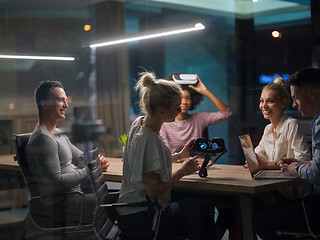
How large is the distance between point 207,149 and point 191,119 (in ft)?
3.32

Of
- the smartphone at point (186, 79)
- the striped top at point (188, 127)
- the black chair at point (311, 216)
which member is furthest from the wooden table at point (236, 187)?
the smartphone at point (186, 79)

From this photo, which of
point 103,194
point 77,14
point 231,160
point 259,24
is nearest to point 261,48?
point 259,24

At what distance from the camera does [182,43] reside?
724cm

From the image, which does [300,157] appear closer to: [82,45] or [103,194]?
[103,194]

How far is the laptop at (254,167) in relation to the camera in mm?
2430

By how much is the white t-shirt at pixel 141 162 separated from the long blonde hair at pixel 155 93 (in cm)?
8

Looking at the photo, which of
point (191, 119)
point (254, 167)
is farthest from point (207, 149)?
point (191, 119)

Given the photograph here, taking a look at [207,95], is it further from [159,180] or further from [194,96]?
[159,180]

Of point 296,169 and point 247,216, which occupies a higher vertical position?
point 296,169

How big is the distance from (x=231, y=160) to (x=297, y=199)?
0.92 metres

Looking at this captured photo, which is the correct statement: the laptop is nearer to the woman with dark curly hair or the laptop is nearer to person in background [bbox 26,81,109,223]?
the woman with dark curly hair

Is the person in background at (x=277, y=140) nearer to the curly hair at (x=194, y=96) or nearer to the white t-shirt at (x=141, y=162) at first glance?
the white t-shirt at (x=141, y=162)

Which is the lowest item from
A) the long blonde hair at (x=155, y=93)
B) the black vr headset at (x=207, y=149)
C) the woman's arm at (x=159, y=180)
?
the woman's arm at (x=159, y=180)

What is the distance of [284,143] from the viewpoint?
105 inches
